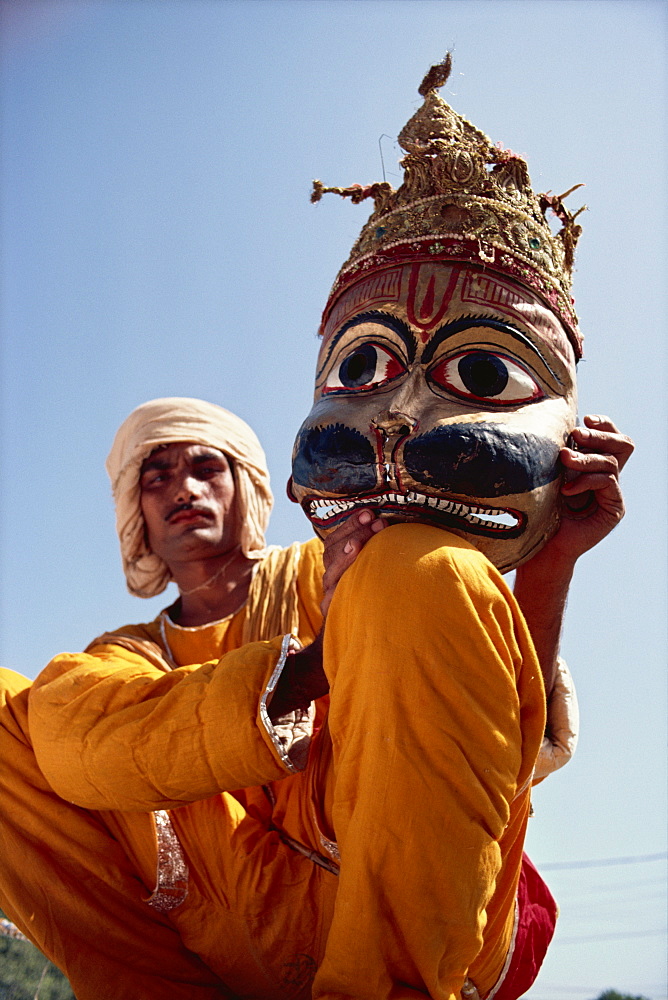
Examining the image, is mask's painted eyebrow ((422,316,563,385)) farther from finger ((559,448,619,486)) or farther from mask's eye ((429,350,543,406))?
finger ((559,448,619,486))

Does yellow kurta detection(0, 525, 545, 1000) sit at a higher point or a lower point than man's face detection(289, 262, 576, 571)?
lower

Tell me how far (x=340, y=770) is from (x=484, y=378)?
1.05 meters

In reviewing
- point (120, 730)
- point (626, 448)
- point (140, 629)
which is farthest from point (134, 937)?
point (626, 448)

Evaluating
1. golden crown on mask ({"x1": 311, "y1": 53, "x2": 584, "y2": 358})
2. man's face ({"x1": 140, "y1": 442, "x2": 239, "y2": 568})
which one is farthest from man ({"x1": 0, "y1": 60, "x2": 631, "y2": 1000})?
man's face ({"x1": 140, "y1": 442, "x2": 239, "y2": 568})

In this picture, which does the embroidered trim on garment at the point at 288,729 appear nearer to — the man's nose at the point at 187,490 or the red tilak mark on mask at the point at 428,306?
the red tilak mark on mask at the point at 428,306

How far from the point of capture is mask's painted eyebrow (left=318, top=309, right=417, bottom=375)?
2.32m

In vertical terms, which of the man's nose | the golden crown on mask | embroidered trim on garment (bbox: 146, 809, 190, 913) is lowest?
embroidered trim on garment (bbox: 146, 809, 190, 913)

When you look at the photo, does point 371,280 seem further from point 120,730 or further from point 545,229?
point 120,730

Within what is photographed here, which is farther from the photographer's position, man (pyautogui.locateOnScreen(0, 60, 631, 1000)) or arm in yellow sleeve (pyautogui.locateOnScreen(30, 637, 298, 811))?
arm in yellow sleeve (pyautogui.locateOnScreen(30, 637, 298, 811))

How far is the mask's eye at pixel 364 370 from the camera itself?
2336mm

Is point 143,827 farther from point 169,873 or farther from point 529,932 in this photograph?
point 529,932

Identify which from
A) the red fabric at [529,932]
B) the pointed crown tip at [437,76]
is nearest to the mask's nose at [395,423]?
the pointed crown tip at [437,76]

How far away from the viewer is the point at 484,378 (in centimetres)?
230

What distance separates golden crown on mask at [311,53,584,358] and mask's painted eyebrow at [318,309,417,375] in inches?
7.3
